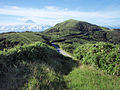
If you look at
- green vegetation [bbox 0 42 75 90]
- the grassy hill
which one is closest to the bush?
green vegetation [bbox 0 42 75 90]

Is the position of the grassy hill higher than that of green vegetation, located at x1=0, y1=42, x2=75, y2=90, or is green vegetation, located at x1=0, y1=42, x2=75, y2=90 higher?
green vegetation, located at x1=0, y1=42, x2=75, y2=90

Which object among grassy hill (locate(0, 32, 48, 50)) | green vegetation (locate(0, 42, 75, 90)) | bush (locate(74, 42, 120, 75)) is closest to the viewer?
green vegetation (locate(0, 42, 75, 90))

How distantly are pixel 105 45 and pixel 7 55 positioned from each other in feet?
27.4

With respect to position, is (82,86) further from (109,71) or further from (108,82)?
(109,71)

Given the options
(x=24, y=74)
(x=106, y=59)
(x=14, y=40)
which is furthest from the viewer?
(x=14, y=40)

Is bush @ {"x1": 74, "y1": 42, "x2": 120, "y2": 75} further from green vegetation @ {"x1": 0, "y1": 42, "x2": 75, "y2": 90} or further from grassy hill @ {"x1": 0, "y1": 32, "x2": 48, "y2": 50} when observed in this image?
grassy hill @ {"x1": 0, "y1": 32, "x2": 48, "y2": 50}

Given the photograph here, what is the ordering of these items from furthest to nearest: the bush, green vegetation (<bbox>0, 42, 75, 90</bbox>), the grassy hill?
the grassy hill
the bush
green vegetation (<bbox>0, 42, 75, 90</bbox>)

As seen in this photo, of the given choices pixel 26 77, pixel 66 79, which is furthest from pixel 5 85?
pixel 66 79

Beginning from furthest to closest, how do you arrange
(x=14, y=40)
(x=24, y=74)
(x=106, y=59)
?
1. (x=14, y=40)
2. (x=106, y=59)
3. (x=24, y=74)

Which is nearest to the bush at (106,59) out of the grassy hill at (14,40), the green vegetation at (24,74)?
the green vegetation at (24,74)

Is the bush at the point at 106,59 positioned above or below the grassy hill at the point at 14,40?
above

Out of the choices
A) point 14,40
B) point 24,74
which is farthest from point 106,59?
point 14,40

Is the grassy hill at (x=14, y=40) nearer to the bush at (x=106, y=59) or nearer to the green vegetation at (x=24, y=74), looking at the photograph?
the green vegetation at (x=24, y=74)

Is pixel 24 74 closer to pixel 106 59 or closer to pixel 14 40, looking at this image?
pixel 106 59
